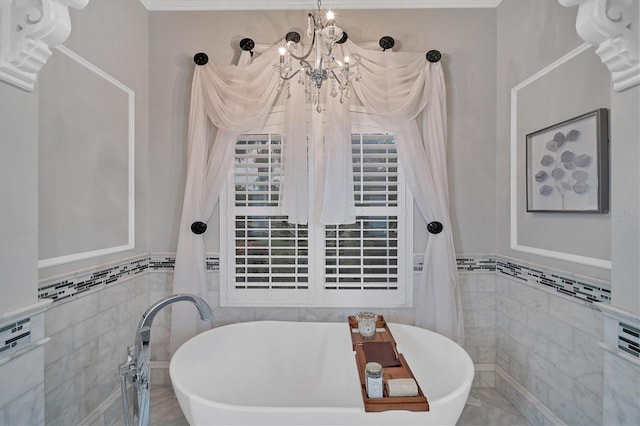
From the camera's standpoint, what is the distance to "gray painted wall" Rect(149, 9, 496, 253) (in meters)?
2.27

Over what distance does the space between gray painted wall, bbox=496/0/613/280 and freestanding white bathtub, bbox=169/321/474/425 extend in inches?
31.9

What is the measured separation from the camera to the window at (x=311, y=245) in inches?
89.2

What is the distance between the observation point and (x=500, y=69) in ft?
7.29

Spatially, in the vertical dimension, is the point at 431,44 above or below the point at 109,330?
above

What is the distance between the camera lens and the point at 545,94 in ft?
5.96

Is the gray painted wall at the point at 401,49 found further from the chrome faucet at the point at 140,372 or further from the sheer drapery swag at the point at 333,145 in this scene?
the chrome faucet at the point at 140,372

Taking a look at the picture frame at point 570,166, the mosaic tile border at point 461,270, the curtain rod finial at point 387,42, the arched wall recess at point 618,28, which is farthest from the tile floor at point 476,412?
the curtain rod finial at point 387,42

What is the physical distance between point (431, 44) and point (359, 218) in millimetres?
1381

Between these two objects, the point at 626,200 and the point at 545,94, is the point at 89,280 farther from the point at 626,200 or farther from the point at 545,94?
the point at 545,94

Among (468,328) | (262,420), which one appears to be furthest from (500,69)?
(262,420)

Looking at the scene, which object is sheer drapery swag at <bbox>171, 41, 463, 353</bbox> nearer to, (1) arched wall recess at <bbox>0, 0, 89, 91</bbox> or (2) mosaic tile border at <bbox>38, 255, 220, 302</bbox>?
(2) mosaic tile border at <bbox>38, 255, 220, 302</bbox>

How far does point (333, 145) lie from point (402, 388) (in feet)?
4.92

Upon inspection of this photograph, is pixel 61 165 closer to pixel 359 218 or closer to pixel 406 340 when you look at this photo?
pixel 359 218

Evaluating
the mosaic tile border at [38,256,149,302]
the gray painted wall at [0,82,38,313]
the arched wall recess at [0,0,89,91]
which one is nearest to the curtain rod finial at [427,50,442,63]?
the arched wall recess at [0,0,89,91]
